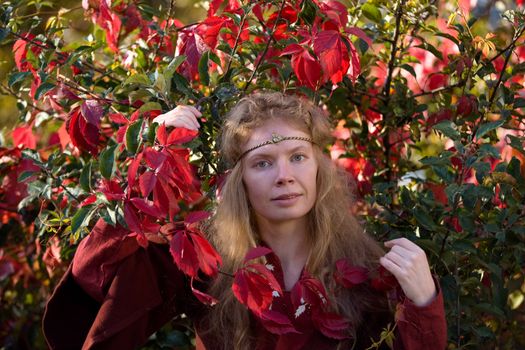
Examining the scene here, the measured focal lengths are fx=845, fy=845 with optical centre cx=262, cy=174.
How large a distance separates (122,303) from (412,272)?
0.63 m

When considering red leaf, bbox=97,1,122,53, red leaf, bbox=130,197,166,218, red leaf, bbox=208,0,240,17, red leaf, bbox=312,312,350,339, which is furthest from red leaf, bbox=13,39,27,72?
red leaf, bbox=312,312,350,339

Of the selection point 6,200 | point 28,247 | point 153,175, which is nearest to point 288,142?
point 153,175

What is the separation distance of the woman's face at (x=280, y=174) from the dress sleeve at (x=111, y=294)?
27 centimetres

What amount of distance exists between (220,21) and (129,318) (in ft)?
2.27

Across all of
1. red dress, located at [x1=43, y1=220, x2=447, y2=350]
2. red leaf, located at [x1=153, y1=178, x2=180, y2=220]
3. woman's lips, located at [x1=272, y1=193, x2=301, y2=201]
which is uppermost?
red leaf, located at [x1=153, y1=178, x2=180, y2=220]

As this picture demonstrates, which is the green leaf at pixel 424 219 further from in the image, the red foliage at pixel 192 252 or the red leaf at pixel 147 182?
the red leaf at pixel 147 182

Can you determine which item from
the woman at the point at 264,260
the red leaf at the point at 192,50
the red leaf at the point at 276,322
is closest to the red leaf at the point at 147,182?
the woman at the point at 264,260

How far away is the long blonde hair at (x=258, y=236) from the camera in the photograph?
1.89m

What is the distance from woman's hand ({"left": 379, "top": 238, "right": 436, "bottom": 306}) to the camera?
1655mm

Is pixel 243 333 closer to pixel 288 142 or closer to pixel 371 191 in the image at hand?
pixel 288 142

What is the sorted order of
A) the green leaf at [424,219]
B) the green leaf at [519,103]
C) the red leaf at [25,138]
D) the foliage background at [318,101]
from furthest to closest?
the red leaf at [25,138]
the green leaf at [519,103]
the green leaf at [424,219]
the foliage background at [318,101]

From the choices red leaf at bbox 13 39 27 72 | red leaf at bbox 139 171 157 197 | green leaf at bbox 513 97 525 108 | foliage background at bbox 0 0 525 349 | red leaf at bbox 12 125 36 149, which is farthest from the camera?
red leaf at bbox 12 125 36 149

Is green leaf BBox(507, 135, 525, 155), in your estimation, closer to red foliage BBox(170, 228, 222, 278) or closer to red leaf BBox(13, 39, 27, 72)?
red foliage BBox(170, 228, 222, 278)

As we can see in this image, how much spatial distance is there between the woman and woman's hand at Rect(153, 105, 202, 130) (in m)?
0.03
